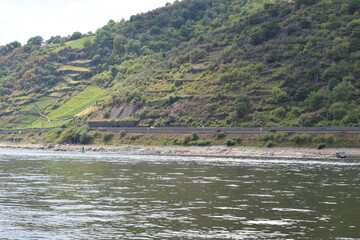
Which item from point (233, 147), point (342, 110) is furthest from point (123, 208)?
point (342, 110)

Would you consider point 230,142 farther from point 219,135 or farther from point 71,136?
point 71,136

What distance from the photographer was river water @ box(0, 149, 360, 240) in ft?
97.6

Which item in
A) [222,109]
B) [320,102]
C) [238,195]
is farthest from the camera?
[222,109]

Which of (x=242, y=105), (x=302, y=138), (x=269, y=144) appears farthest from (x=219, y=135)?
(x=302, y=138)

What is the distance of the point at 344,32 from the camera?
17925 centimetres

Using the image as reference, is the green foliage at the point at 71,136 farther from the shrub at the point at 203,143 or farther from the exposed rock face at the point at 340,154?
the exposed rock face at the point at 340,154

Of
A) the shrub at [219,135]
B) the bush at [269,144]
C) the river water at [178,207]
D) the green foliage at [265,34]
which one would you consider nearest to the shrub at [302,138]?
the bush at [269,144]

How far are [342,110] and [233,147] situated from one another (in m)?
27.7

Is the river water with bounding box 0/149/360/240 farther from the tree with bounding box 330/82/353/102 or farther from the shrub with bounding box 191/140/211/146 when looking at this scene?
the tree with bounding box 330/82/353/102

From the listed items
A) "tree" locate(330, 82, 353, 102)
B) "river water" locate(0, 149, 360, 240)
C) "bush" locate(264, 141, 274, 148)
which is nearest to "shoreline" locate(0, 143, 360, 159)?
"bush" locate(264, 141, 274, 148)

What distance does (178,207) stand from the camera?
38.3 m

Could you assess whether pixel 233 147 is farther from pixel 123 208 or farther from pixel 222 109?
pixel 123 208

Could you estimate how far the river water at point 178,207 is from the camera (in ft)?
97.6

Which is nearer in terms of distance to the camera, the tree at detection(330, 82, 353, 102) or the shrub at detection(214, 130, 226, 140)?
the shrub at detection(214, 130, 226, 140)
